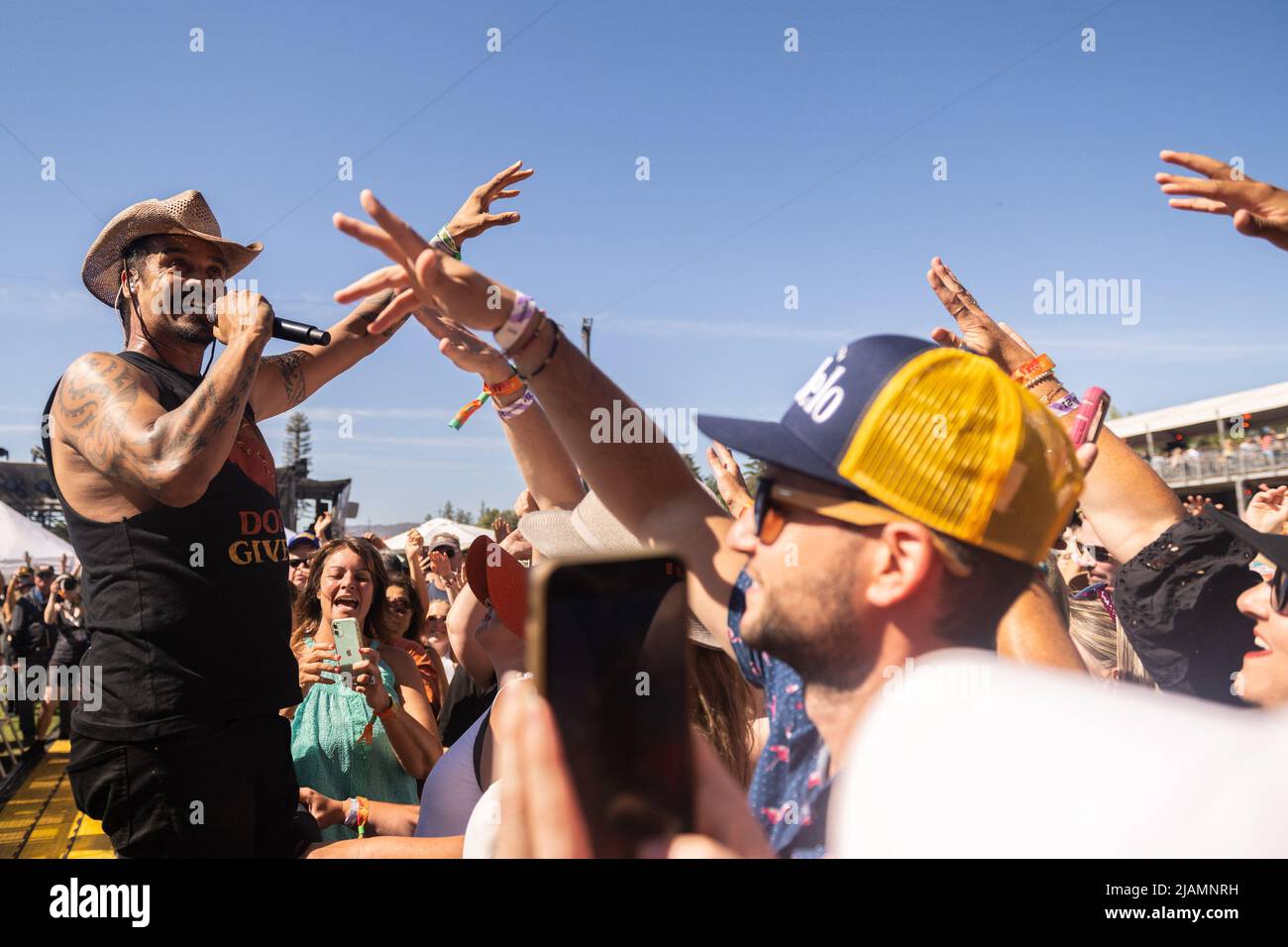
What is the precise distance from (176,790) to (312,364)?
1.44 meters

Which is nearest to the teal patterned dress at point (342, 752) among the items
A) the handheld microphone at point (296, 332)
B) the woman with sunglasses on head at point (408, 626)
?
the woman with sunglasses on head at point (408, 626)

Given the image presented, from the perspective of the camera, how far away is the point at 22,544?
13922mm

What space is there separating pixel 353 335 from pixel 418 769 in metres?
1.67

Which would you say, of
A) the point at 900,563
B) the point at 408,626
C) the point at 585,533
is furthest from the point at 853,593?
the point at 408,626

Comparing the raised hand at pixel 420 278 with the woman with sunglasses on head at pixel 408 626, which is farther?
the woman with sunglasses on head at pixel 408 626

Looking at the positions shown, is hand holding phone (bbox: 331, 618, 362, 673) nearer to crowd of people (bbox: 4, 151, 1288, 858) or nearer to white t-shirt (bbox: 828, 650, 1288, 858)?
crowd of people (bbox: 4, 151, 1288, 858)

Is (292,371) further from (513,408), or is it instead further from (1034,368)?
(1034,368)

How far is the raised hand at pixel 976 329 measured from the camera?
2.56m

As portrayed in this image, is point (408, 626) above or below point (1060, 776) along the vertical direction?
below

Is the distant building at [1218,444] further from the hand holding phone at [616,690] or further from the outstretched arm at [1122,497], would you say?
the hand holding phone at [616,690]

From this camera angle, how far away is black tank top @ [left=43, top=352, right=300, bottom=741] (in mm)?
2197
